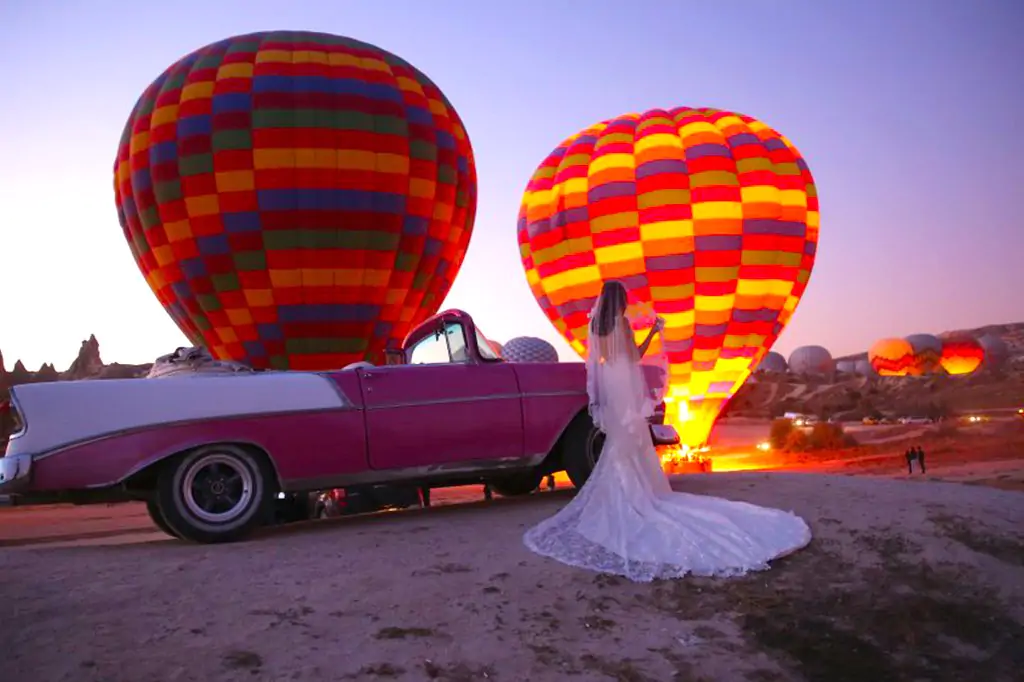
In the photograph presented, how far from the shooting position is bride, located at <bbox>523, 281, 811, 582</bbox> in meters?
5.32

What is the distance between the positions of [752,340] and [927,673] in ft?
65.1

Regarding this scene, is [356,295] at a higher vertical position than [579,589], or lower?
higher

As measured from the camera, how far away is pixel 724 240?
2241 cm

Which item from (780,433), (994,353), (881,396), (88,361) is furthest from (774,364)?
(88,361)

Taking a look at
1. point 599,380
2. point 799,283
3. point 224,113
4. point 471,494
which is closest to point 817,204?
point 799,283

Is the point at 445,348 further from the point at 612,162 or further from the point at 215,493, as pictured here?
the point at 612,162

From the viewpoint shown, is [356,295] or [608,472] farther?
[356,295]

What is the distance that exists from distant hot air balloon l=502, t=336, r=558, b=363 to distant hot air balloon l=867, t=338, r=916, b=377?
58.1m

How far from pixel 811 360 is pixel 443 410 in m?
99.7

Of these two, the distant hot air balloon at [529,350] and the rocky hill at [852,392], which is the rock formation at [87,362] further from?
the distant hot air balloon at [529,350]

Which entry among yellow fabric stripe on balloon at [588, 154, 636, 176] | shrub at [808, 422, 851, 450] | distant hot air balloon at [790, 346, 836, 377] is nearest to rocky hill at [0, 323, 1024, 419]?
shrub at [808, 422, 851, 450]

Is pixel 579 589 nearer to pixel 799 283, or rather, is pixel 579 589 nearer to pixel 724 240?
pixel 724 240

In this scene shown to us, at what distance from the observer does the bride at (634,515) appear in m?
5.32

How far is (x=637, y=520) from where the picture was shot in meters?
5.91
